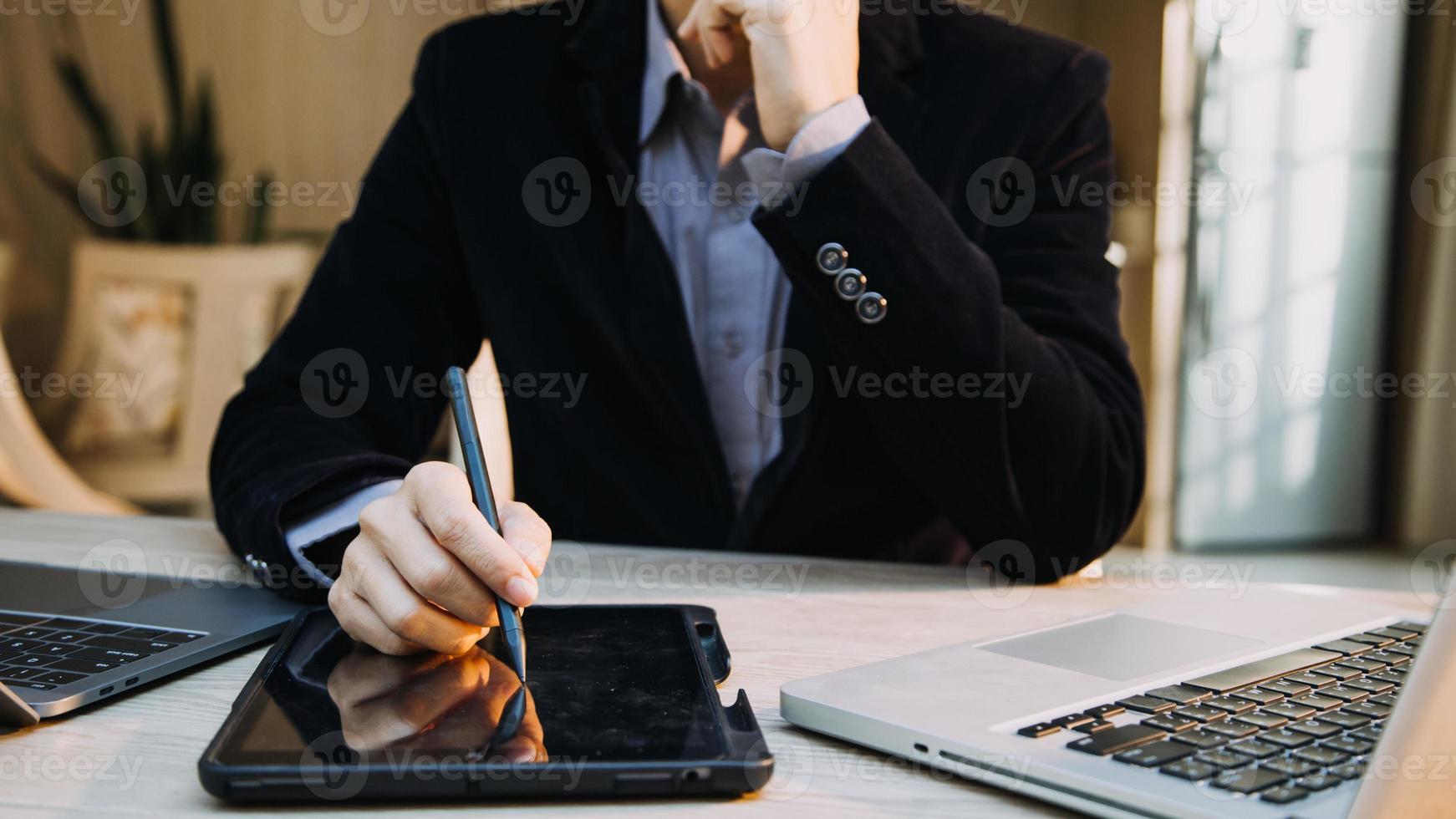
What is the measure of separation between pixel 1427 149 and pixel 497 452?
3615 mm

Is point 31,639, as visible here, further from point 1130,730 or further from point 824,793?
point 1130,730

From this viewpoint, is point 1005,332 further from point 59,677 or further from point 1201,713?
point 59,677

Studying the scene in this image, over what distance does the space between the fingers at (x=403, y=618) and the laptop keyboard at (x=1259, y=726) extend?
0.27 meters

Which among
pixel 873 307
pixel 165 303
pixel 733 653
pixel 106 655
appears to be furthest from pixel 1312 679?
pixel 165 303

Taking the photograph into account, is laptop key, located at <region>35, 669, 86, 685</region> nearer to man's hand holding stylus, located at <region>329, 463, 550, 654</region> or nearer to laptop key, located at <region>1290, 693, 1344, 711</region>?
man's hand holding stylus, located at <region>329, 463, 550, 654</region>

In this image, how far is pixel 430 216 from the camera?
3.75 feet

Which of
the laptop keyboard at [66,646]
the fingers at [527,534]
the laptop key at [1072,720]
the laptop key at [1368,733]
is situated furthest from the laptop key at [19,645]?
the laptop key at [1368,733]

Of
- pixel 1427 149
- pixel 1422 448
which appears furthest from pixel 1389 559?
pixel 1427 149

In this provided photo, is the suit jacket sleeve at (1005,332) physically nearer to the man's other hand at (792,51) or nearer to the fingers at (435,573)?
the man's other hand at (792,51)

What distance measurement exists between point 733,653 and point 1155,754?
26 cm

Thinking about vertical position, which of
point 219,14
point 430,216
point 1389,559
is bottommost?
point 1389,559

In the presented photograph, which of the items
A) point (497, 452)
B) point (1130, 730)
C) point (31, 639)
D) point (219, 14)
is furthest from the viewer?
A: point (219, 14)

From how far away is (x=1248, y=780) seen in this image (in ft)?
1.26

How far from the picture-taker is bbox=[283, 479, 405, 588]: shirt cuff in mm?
757
